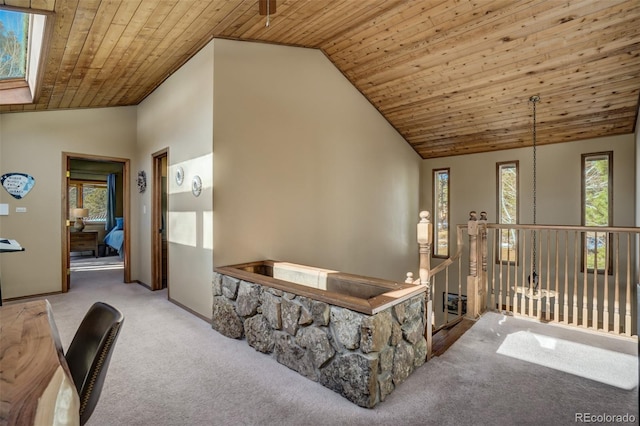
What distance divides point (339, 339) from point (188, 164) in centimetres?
296

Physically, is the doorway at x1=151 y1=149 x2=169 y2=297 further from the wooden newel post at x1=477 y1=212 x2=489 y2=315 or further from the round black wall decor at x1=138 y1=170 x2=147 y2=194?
the wooden newel post at x1=477 y1=212 x2=489 y2=315

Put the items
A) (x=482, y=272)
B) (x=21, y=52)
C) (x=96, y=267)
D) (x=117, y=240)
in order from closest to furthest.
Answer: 1. (x=21, y=52)
2. (x=482, y=272)
3. (x=96, y=267)
4. (x=117, y=240)

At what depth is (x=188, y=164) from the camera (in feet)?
13.5

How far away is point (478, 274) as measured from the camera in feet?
12.7

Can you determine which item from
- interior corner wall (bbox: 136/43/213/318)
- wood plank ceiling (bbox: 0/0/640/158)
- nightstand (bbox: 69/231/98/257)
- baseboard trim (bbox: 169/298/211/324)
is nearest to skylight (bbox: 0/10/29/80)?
wood plank ceiling (bbox: 0/0/640/158)

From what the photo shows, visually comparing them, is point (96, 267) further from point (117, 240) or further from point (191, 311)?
point (191, 311)

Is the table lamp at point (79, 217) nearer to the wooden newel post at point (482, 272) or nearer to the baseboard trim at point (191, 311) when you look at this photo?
the baseboard trim at point (191, 311)

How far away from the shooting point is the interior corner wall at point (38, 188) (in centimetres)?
450

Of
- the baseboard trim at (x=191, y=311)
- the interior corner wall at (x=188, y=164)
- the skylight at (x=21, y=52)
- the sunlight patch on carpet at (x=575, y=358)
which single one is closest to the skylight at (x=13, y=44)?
the skylight at (x=21, y=52)

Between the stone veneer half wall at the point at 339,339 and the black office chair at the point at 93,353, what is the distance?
144 centimetres

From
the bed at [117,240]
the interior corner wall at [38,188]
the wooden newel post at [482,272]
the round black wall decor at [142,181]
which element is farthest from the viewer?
the bed at [117,240]

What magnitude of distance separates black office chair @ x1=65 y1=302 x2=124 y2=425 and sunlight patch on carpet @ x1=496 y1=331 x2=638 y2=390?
3.04 metres

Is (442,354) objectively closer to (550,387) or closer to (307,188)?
(550,387)

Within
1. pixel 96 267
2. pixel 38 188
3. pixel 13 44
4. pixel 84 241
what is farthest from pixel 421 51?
pixel 84 241
